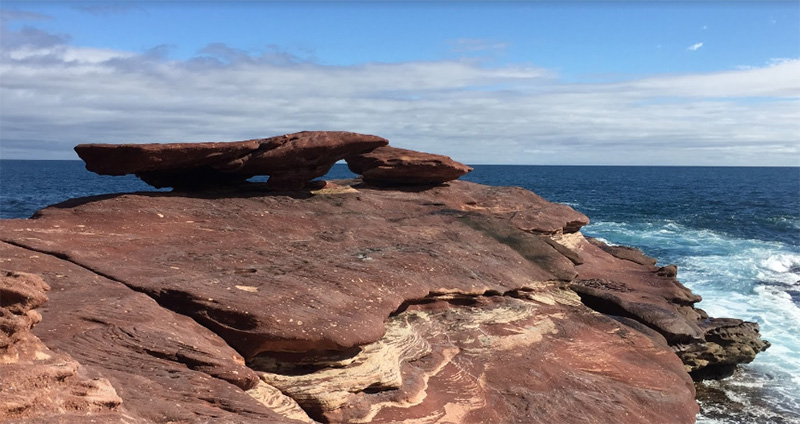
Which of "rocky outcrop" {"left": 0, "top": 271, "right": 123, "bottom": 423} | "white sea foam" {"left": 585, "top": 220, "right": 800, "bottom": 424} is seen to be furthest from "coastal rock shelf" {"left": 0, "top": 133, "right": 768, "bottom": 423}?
"white sea foam" {"left": 585, "top": 220, "right": 800, "bottom": 424}

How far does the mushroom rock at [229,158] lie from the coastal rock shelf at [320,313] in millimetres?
74

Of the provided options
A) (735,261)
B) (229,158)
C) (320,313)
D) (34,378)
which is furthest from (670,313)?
(735,261)

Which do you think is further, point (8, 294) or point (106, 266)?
point (106, 266)

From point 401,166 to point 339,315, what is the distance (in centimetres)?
1257

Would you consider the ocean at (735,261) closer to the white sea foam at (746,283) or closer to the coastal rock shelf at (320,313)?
the white sea foam at (746,283)

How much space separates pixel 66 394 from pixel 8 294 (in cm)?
141

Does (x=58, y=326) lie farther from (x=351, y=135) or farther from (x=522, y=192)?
(x=522, y=192)

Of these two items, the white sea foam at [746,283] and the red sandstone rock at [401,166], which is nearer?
the white sea foam at [746,283]

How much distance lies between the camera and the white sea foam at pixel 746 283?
21.1m

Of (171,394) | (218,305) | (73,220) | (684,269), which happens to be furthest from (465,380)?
(684,269)

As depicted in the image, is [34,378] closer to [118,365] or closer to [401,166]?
[118,365]

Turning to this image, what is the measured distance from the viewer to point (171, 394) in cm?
938

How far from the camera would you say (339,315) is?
13.0 metres

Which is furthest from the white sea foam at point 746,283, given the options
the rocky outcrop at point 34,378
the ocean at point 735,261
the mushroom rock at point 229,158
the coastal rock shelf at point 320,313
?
the rocky outcrop at point 34,378
